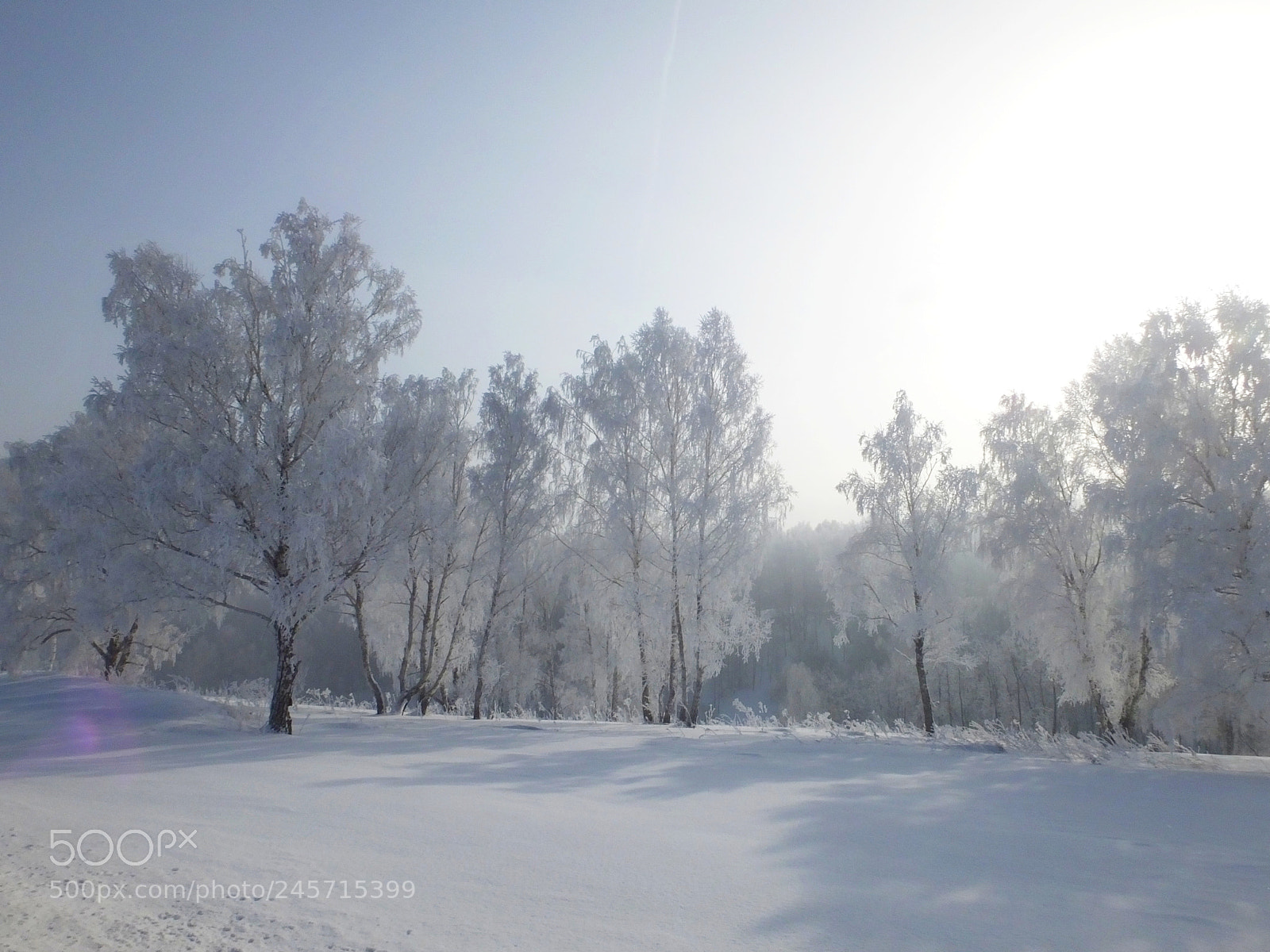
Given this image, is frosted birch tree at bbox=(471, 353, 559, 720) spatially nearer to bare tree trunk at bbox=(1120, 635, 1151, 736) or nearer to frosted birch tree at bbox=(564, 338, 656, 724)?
frosted birch tree at bbox=(564, 338, 656, 724)

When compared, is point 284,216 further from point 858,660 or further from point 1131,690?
point 858,660

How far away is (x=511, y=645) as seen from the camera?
127ft

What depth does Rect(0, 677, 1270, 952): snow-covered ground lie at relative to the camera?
360cm

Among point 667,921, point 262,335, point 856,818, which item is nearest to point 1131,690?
point 856,818

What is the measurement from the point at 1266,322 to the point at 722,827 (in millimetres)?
16091

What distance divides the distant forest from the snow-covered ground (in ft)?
13.9

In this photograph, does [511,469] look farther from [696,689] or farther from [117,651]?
[117,651]

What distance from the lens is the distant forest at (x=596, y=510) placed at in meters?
13.0

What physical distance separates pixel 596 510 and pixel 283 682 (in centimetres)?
1035

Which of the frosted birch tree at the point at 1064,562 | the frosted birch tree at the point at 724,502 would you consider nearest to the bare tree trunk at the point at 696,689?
the frosted birch tree at the point at 724,502

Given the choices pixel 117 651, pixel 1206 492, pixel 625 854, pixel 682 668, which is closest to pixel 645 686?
pixel 682 668

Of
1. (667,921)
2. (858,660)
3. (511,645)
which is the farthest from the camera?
(858,660)

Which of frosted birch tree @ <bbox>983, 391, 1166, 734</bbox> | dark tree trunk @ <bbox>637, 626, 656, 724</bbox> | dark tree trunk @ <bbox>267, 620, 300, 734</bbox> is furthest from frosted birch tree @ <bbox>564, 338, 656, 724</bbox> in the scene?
frosted birch tree @ <bbox>983, 391, 1166, 734</bbox>

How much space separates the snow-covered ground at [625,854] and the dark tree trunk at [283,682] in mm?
3070
